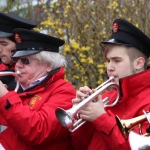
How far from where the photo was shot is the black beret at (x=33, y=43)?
3.68 meters

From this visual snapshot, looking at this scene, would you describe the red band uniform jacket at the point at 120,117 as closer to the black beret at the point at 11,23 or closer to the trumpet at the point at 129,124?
the trumpet at the point at 129,124

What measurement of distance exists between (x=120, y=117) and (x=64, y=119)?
375 millimetres

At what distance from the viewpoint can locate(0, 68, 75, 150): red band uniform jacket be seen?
3316 mm

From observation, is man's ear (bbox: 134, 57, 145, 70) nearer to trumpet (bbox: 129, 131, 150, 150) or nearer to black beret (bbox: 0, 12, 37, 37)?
trumpet (bbox: 129, 131, 150, 150)

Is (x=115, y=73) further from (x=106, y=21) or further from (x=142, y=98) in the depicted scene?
(x=106, y=21)

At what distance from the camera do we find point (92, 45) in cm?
702

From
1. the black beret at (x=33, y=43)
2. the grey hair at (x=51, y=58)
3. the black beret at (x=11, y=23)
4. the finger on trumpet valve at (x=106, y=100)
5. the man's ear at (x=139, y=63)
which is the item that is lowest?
the finger on trumpet valve at (x=106, y=100)

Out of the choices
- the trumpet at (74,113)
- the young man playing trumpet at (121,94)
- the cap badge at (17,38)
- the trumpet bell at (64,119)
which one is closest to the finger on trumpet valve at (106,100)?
the young man playing trumpet at (121,94)

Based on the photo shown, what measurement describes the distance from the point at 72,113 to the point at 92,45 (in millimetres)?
3894

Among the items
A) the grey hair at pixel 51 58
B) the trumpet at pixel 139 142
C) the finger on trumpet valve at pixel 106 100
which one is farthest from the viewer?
the grey hair at pixel 51 58

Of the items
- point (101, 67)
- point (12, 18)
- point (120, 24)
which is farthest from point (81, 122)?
point (101, 67)

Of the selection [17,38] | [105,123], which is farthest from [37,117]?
[17,38]

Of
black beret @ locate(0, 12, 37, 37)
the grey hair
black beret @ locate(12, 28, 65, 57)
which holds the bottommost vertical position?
the grey hair

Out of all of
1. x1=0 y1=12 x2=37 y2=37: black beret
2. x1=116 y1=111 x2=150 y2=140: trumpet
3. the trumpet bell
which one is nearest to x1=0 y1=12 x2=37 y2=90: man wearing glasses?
x1=0 y1=12 x2=37 y2=37: black beret
